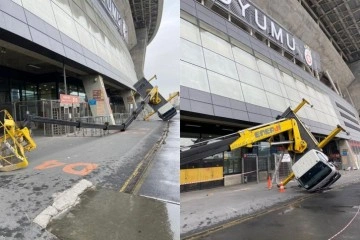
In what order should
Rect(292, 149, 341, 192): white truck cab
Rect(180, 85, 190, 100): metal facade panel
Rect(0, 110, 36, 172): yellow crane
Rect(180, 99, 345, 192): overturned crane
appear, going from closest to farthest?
Rect(0, 110, 36, 172): yellow crane < Rect(180, 99, 345, 192): overturned crane < Rect(292, 149, 341, 192): white truck cab < Rect(180, 85, 190, 100): metal facade panel

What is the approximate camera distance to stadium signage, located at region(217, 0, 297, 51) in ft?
90.0

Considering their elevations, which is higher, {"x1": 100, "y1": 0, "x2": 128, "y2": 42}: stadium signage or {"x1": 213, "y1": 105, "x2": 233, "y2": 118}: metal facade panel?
{"x1": 100, "y1": 0, "x2": 128, "y2": 42}: stadium signage

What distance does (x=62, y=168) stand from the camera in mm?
10922

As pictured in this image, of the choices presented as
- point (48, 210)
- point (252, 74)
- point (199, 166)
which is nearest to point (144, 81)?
point (252, 74)

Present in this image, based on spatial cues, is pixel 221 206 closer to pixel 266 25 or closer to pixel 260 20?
pixel 260 20

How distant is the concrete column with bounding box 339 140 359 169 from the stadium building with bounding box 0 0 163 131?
35677 mm

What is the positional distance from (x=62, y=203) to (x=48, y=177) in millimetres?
2786

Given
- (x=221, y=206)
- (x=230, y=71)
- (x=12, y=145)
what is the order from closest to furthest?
(x=12, y=145) → (x=221, y=206) → (x=230, y=71)

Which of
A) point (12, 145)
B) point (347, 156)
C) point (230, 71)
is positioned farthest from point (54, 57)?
point (347, 156)

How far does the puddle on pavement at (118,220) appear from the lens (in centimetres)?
560

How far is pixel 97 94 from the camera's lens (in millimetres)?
29297

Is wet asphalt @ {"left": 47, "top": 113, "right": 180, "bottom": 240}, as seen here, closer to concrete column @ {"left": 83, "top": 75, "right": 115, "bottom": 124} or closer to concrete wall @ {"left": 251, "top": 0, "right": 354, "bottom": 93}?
concrete column @ {"left": 83, "top": 75, "right": 115, "bottom": 124}

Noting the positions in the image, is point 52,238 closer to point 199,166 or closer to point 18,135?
point 18,135

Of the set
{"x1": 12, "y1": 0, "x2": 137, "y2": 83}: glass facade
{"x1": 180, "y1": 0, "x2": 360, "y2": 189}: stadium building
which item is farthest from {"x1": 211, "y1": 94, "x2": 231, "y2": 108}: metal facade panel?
{"x1": 12, "y1": 0, "x2": 137, "y2": 83}: glass facade
